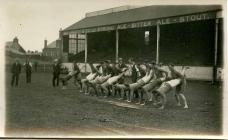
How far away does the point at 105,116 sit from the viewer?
627 centimetres

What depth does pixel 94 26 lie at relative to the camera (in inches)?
259

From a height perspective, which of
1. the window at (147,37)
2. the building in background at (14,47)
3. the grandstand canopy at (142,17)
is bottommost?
the building in background at (14,47)

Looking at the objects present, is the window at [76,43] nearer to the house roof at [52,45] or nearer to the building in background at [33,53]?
the house roof at [52,45]

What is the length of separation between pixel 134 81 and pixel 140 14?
816 mm

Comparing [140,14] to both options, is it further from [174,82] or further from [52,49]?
[52,49]

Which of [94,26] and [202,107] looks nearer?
[202,107]

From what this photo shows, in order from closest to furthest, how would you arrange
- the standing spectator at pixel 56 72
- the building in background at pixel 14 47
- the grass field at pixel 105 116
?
the grass field at pixel 105 116
the building in background at pixel 14 47
the standing spectator at pixel 56 72

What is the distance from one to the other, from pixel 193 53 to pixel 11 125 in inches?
89.2

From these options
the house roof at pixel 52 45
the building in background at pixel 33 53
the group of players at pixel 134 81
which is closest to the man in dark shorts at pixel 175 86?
the group of players at pixel 134 81

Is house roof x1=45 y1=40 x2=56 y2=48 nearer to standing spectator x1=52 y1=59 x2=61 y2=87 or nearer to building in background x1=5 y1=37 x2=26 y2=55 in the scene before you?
standing spectator x1=52 y1=59 x2=61 y2=87

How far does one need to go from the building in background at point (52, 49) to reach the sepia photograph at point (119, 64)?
12 mm

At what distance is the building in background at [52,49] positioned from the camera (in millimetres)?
6359

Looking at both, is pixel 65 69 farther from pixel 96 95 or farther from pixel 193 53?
pixel 193 53

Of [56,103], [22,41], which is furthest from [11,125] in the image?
[22,41]
